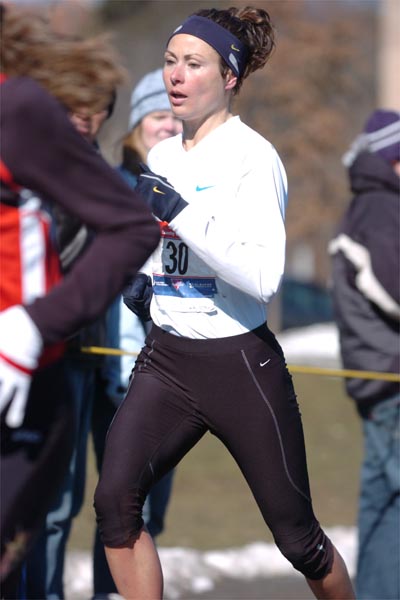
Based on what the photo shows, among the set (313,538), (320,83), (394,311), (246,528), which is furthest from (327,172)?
(313,538)

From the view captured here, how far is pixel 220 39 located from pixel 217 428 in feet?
4.13

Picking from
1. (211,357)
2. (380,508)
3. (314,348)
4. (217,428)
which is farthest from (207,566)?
(314,348)

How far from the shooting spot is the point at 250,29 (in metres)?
4.17

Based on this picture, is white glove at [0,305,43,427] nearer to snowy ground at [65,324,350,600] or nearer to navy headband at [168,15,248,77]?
navy headband at [168,15,248,77]

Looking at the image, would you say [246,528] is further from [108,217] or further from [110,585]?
[108,217]

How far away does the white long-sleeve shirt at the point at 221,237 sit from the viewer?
12.2ft

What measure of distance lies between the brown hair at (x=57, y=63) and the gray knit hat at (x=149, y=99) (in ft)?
7.86

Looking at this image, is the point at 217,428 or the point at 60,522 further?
the point at 60,522

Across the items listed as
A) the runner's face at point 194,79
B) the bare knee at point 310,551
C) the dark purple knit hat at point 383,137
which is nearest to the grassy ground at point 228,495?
the dark purple knit hat at point 383,137

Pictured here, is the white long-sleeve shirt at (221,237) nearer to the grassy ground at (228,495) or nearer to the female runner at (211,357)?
the female runner at (211,357)

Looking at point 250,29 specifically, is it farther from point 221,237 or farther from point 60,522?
point 60,522

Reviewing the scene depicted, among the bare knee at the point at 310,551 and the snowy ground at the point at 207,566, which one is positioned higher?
the bare knee at the point at 310,551

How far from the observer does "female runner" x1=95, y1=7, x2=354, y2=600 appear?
3.88 meters

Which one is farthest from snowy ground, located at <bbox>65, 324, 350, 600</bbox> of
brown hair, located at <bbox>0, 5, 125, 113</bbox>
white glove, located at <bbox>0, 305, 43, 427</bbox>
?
brown hair, located at <bbox>0, 5, 125, 113</bbox>
